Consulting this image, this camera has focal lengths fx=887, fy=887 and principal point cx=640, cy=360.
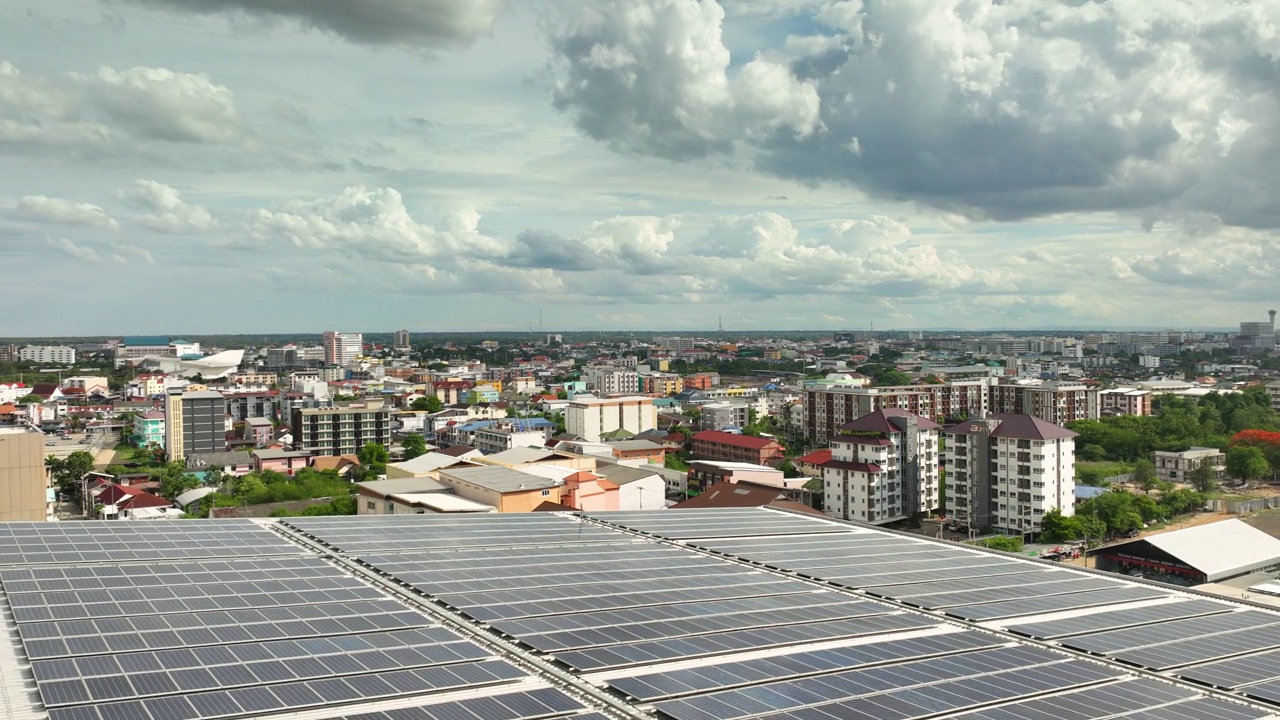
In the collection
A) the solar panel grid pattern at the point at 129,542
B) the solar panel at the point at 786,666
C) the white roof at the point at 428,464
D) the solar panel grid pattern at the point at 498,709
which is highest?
the solar panel grid pattern at the point at 129,542

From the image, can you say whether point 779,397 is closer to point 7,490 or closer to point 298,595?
point 7,490

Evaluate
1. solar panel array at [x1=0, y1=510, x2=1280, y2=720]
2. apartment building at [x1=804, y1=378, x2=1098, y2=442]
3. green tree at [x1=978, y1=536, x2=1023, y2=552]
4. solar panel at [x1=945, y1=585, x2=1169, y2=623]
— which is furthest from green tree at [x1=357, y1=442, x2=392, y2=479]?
solar panel at [x1=945, y1=585, x2=1169, y2=623]

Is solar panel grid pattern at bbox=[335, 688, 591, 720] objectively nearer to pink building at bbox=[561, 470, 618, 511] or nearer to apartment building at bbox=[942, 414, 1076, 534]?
pink building at bbox=[561, 470, 618, 511]

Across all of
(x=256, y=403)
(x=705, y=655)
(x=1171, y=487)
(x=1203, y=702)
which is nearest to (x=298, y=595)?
(x=705, y=655)

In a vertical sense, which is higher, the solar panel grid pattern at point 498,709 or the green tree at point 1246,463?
the solar panel grid pattern at point 498,709

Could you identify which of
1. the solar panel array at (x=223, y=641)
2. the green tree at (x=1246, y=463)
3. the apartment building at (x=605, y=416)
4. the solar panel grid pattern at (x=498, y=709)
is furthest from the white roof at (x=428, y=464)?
the green tree at (x=1246, y=463)

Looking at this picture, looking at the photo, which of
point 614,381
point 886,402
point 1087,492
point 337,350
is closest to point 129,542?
point 1087,492

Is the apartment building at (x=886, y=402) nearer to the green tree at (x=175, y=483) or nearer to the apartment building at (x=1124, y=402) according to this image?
the apartment building at (x=1124, y=402)
